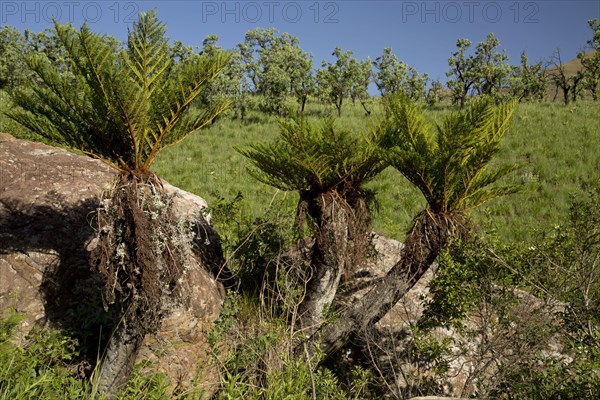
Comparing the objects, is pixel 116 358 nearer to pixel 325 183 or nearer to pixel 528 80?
pixel 325 183

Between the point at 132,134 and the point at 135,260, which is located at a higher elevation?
the point at 132,134

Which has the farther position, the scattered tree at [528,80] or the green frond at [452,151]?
the scattered tree at [528,80]

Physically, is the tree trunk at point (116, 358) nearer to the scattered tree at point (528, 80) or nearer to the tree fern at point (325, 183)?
the tree fern at point (325, 183)

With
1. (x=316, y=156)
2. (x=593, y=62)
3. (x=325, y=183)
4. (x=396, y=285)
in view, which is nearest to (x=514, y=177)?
(x=396, y=285)

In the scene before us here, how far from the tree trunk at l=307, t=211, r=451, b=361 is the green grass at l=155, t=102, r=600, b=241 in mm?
1553

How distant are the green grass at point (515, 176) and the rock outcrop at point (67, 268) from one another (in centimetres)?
305

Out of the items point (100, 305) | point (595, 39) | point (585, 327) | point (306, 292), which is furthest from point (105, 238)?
point (595, 39)

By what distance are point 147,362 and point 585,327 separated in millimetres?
4196

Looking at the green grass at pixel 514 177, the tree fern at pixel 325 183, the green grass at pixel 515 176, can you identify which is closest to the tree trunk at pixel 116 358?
the tree fern at pixel 325 183

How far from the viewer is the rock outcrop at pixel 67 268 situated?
480 cm

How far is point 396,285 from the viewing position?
17.0ft

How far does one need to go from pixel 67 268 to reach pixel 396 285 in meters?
3.66

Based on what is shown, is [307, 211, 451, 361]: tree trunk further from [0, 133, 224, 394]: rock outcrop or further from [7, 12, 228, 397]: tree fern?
[7, 12, 228, 397]: tree fern

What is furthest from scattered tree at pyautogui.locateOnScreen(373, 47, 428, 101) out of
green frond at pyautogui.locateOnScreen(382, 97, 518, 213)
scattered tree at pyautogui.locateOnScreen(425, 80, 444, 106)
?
green frond at pyautogui.locateOnScreen(382, 97, 518, 213)
